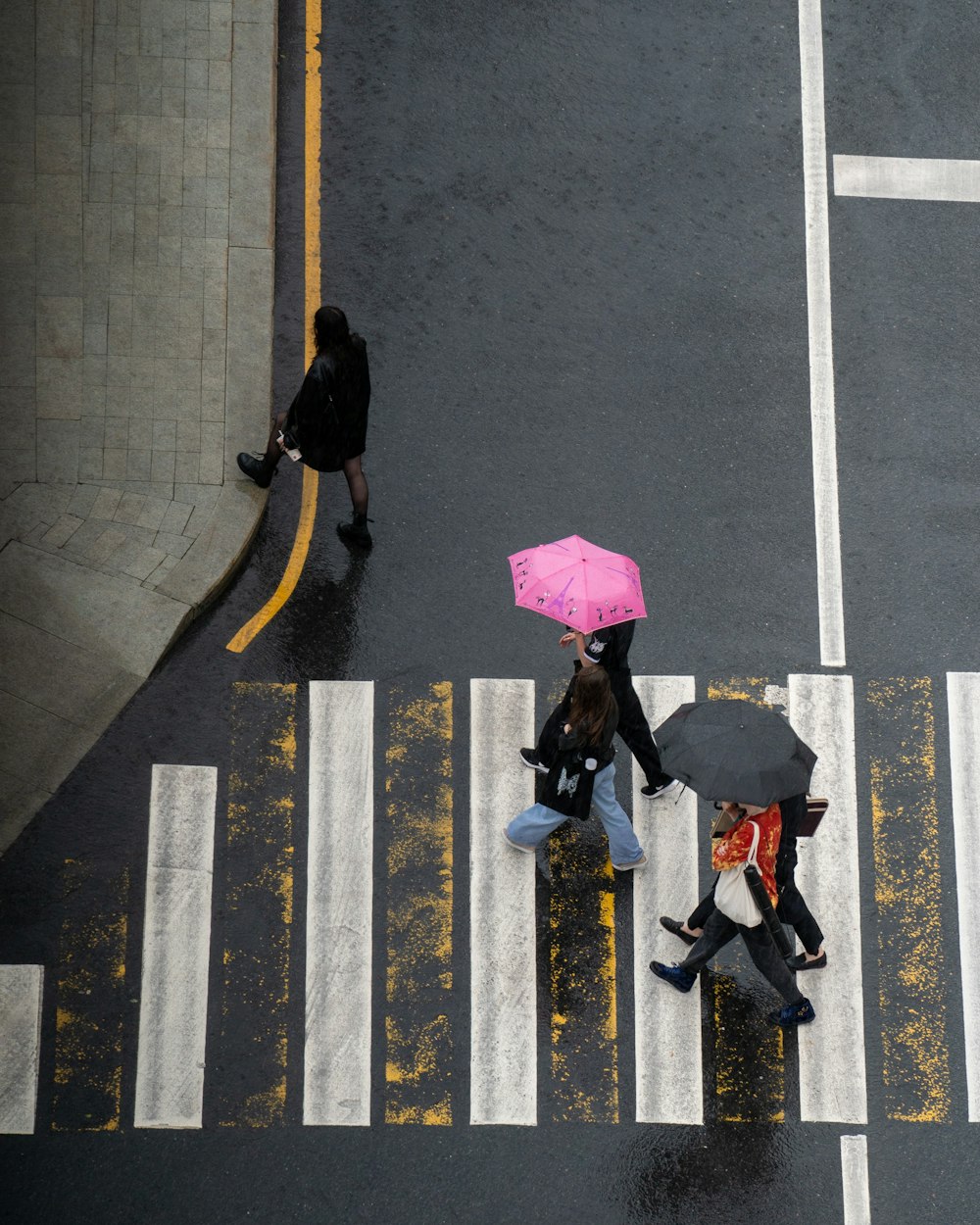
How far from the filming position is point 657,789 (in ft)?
32.9

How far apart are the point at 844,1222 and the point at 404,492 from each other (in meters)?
5.91

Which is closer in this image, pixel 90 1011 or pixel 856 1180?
pixel 856 1180

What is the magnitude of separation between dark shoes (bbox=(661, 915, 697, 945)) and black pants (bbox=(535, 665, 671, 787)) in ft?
3.12

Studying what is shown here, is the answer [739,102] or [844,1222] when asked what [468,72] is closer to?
[739,102]

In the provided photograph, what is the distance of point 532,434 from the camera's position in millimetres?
11016

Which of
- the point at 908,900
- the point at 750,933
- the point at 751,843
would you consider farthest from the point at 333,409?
the point at 908,900

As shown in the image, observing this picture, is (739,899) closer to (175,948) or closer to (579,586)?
(579,586)

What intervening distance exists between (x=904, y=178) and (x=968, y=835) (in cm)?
551

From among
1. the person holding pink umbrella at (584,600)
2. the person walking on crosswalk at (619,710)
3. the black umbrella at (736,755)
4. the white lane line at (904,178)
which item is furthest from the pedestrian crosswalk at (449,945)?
the white lane line at (904,178)

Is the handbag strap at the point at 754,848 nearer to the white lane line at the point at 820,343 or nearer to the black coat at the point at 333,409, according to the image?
the white lane line at the point at 820,343

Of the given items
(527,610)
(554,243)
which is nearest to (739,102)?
(554,243)

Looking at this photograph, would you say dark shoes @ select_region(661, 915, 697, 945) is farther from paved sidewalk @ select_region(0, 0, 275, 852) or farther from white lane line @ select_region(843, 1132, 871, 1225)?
paved sidewalk @ select_region(0, 0, 275, 852)

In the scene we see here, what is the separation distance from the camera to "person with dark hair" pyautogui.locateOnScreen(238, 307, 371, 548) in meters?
9.39

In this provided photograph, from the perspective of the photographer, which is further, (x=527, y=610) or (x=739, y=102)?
(x=739, y=102)
